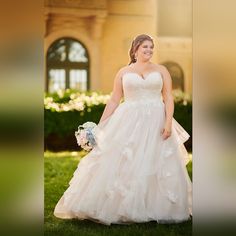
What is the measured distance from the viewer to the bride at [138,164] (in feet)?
14.3

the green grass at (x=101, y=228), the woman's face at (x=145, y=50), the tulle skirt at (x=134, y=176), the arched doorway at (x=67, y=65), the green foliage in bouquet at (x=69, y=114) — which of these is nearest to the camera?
the green grass at (x=101, y=228)

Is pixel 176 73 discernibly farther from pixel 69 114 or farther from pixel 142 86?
pixel 142 86

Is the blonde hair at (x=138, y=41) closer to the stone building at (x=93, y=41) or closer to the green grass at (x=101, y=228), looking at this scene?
the green grass at (x=101, y=228)

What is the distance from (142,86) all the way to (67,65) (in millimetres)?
11972

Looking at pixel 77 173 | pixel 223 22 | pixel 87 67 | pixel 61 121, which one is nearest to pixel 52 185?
pixel 77 173

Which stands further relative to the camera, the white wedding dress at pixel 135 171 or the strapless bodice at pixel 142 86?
the strapless bodice at pixel 142 86

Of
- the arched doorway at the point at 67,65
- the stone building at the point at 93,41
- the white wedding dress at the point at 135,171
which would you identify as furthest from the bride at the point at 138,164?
the arched doorway at the point at 67,65

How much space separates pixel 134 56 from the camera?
185 inches

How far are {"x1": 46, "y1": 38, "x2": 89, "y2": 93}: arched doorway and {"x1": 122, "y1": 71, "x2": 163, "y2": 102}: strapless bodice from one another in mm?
→ 11677

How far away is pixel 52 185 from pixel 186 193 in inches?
99.8

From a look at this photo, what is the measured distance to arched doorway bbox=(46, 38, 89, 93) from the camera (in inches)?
637

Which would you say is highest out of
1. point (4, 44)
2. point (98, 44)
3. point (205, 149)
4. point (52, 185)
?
point (98, 44)

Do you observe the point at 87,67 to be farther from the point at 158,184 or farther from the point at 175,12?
the point at 158,184

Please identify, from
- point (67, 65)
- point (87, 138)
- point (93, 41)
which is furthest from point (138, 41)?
point (67, 65)
